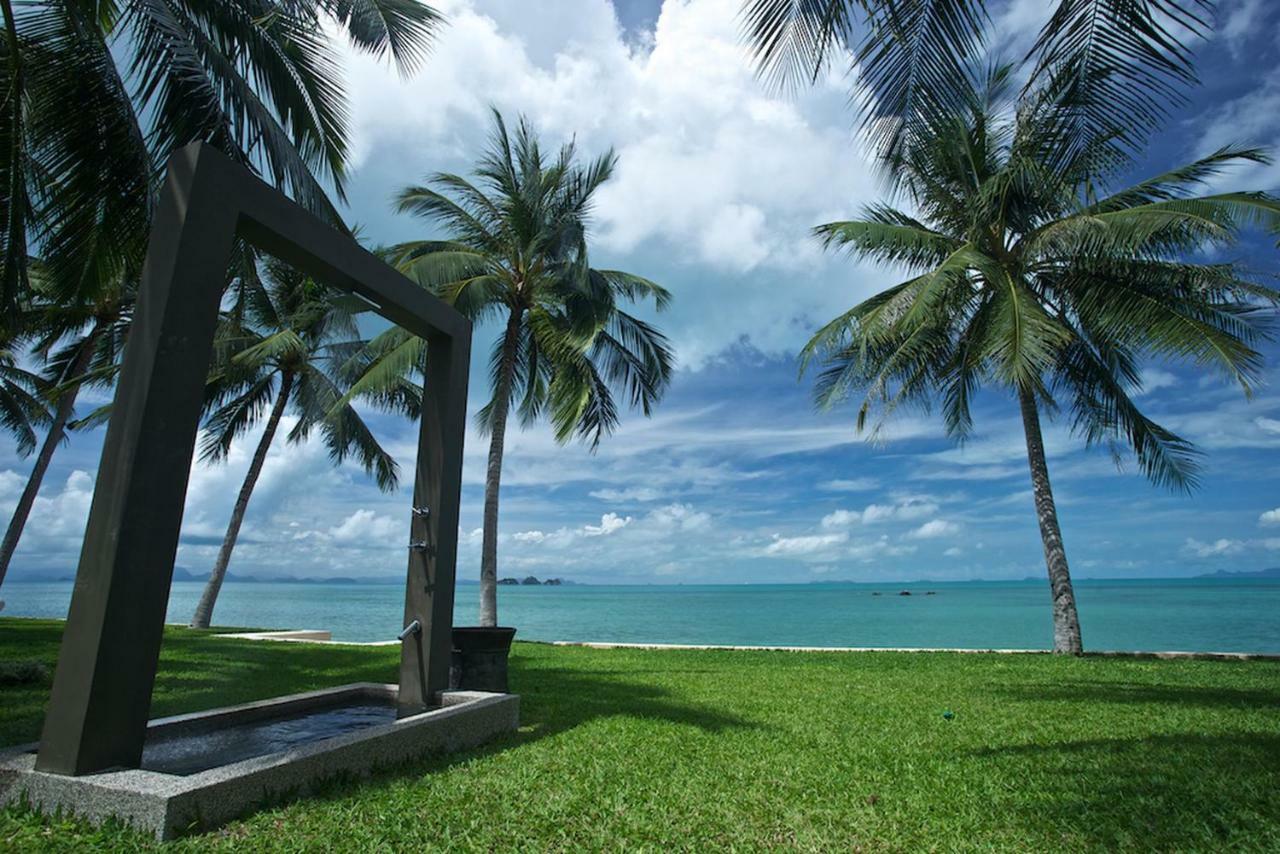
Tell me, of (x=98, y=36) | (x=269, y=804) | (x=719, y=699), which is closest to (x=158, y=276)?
(x=269, y=804)

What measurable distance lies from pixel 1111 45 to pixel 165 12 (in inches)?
283

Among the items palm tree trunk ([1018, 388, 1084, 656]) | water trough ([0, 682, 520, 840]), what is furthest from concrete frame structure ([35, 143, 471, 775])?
palm tree trunk ([1018, 388, 1084, 656])

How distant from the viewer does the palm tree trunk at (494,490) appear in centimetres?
1332

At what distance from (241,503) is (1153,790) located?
1733 cm

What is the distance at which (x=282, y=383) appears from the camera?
56.4 ft

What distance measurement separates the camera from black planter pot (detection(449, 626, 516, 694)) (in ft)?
19.9

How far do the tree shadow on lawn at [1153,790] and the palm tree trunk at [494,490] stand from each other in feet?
31.9

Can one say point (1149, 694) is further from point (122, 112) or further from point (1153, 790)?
point (122, 112)

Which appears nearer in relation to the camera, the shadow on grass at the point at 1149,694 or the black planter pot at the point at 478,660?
the black planter pot at the point at 478,660

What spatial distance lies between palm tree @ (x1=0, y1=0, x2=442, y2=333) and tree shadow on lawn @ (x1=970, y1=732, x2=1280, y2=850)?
7217 mm

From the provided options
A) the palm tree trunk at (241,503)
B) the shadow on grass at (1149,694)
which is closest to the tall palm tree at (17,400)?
the palm tree trunk at (241,503)

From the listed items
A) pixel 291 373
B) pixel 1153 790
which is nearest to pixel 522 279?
pixel 291 373

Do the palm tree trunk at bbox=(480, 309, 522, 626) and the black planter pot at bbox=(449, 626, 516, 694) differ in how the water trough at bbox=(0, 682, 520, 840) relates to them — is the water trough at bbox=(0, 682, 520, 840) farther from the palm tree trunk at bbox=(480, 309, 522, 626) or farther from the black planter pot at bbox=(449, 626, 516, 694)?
the palm tree trunk at bbox=(480, 309, 522, 626)

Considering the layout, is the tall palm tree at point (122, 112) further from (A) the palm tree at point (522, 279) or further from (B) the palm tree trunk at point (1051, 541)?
(B) the palm tree trunk at point (1051, 541)
